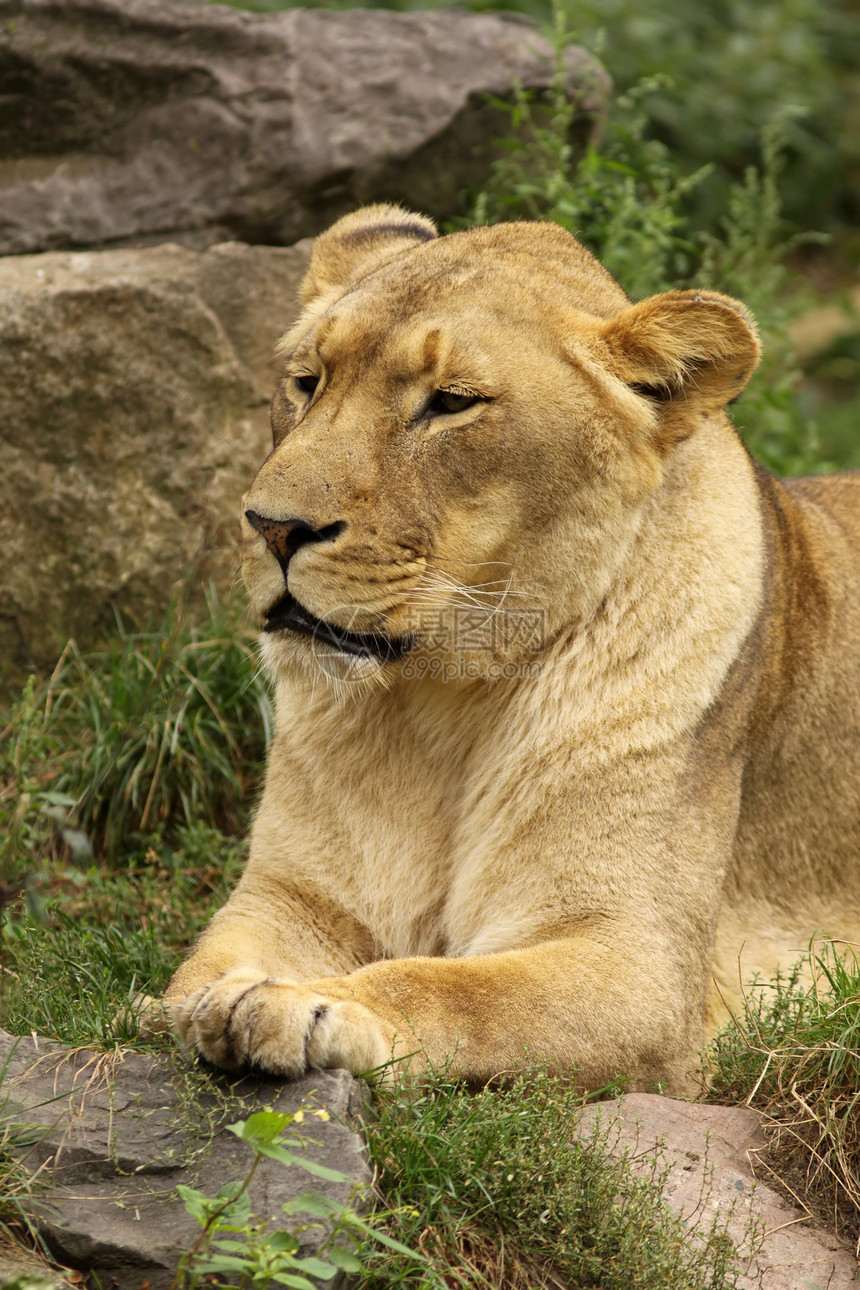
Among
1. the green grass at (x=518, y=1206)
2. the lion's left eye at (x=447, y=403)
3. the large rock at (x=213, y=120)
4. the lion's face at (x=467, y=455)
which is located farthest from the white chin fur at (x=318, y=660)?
the large rock at (x=213, y=120)

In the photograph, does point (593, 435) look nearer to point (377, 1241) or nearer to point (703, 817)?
point (703, 817)

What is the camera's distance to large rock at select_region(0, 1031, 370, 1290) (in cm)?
268

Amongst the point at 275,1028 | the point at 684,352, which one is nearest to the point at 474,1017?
the point at 275,1028

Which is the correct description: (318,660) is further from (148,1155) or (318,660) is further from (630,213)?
(630,213)

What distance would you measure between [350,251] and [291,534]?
1.55m

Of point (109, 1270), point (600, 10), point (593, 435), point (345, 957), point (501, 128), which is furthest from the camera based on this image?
point (600, 10)

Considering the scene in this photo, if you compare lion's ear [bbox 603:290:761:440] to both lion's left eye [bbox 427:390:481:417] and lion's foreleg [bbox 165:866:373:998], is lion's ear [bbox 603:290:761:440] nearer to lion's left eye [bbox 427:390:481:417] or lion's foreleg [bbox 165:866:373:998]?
lion's left eye [bbox 427:390:481:417]

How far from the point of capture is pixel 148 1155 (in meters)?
2.87

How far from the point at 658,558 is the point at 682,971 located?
112 centimetres

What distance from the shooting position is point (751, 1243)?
300 cm

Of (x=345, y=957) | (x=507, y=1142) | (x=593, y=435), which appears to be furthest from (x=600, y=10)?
(x=507, y=1142)

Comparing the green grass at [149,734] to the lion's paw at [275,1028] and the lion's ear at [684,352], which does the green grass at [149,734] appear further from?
the lion's ear at [684,352]

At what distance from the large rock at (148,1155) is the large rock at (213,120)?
174 inches

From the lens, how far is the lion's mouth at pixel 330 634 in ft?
11.2
